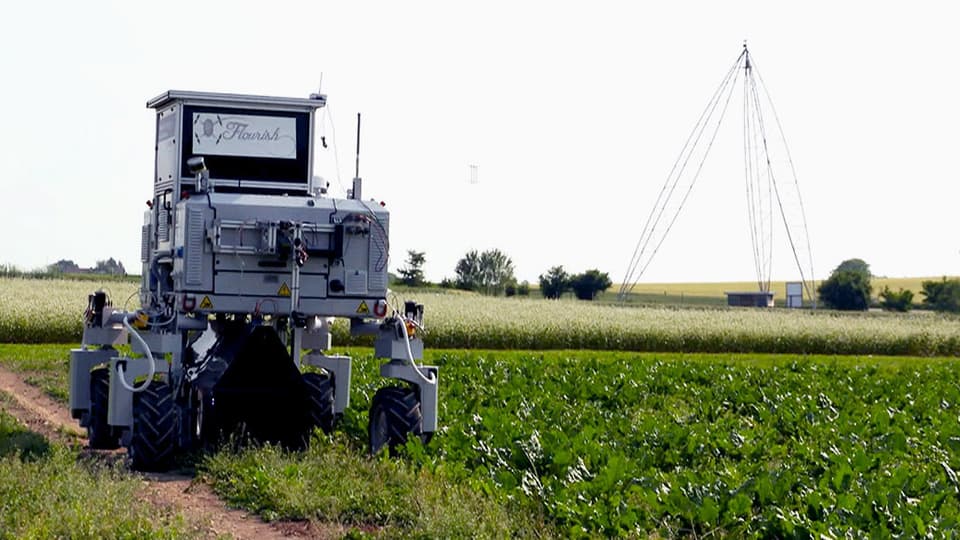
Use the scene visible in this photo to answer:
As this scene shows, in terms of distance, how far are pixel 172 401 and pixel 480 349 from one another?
86.1ft

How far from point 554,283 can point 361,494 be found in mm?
75759

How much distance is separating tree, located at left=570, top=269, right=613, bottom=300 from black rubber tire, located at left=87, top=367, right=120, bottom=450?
7109 cm

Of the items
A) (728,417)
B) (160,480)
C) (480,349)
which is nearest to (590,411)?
(728,417)

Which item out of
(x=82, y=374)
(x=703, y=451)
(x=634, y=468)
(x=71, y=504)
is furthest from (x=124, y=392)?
(x=703, y=451)

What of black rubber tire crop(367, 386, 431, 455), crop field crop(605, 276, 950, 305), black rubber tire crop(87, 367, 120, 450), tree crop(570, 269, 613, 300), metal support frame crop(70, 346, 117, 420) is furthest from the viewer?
crop field crop(605, 276, 950, 305)

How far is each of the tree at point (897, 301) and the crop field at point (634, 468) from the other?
68.0 meters

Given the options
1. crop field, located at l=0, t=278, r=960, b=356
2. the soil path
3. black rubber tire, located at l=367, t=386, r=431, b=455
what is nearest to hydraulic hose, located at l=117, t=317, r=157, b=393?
the soil path

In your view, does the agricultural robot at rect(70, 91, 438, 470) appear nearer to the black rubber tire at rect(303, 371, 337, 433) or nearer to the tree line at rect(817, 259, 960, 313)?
the black rubber tire at rect(303, 371, 337, 433)

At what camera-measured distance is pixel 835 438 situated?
52.4 feet

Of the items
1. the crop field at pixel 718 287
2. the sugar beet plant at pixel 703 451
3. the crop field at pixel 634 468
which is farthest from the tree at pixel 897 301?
the crop field at pixel 634 468

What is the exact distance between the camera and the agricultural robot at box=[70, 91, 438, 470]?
14.5 meters

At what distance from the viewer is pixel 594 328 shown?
141 feet

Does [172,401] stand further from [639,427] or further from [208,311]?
[639,427]

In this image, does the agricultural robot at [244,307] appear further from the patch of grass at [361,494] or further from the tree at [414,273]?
the tree at [414,273]
